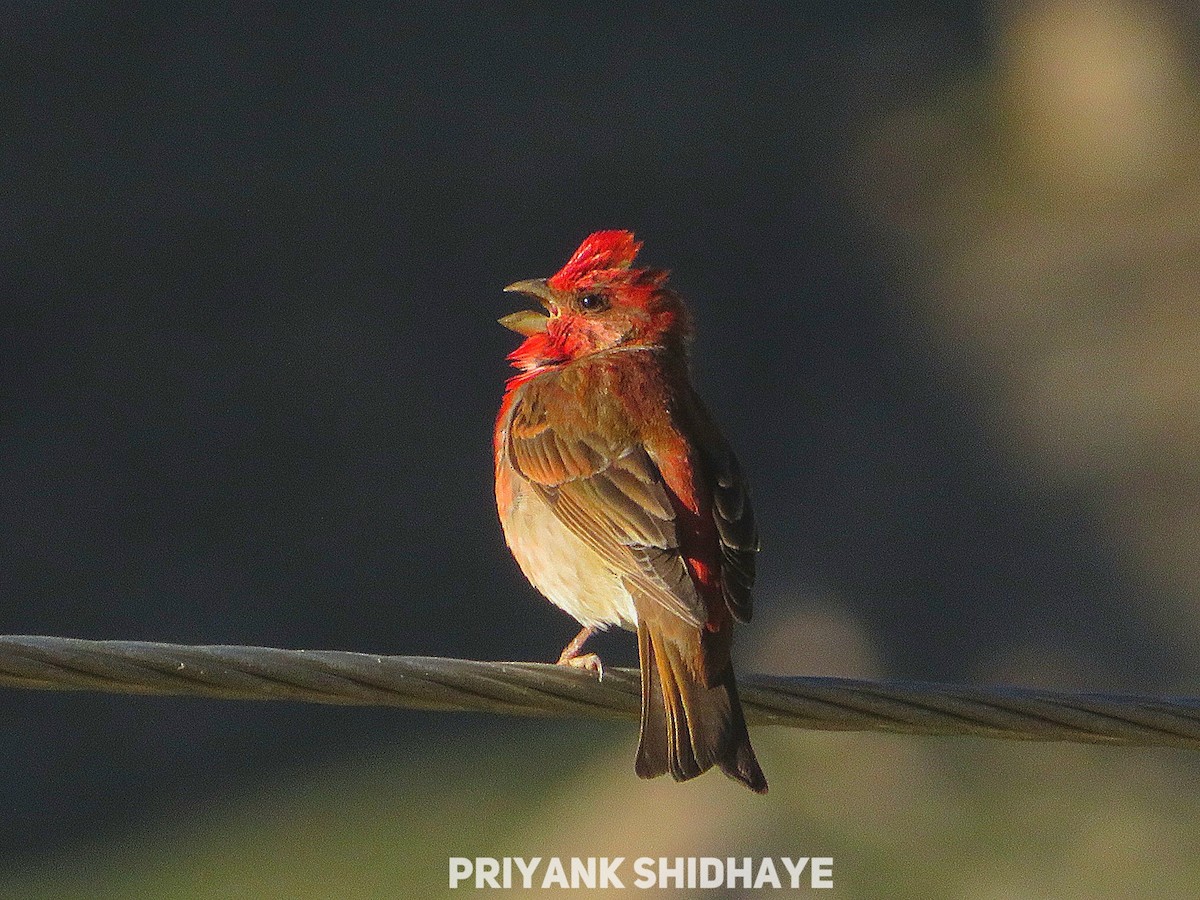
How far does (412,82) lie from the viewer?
439 inches

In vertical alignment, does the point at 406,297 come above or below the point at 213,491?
above

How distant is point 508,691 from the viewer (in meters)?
3.85

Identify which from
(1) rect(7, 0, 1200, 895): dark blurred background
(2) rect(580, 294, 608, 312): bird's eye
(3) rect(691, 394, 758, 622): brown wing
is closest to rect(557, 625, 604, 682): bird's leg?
(3) rect(691, 394, 758, 622): brown wing

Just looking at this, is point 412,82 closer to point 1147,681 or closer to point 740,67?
point 740,67

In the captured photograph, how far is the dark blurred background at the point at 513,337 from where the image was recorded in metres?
9.88

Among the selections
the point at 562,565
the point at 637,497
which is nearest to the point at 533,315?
the point at 562,565

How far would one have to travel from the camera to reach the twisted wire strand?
3.60 meters

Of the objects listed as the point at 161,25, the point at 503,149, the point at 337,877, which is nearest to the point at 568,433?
the point at 337,877

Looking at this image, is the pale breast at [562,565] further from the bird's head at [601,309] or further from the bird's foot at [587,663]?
the bird's head at [601,309]

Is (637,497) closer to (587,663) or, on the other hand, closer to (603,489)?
(603,489)

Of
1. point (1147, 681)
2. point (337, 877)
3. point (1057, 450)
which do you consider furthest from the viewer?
point (1057, 450)

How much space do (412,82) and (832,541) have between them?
3543mm

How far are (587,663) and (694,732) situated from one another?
1.97 feet

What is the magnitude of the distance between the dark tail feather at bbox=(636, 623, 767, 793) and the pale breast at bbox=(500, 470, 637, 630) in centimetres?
39
